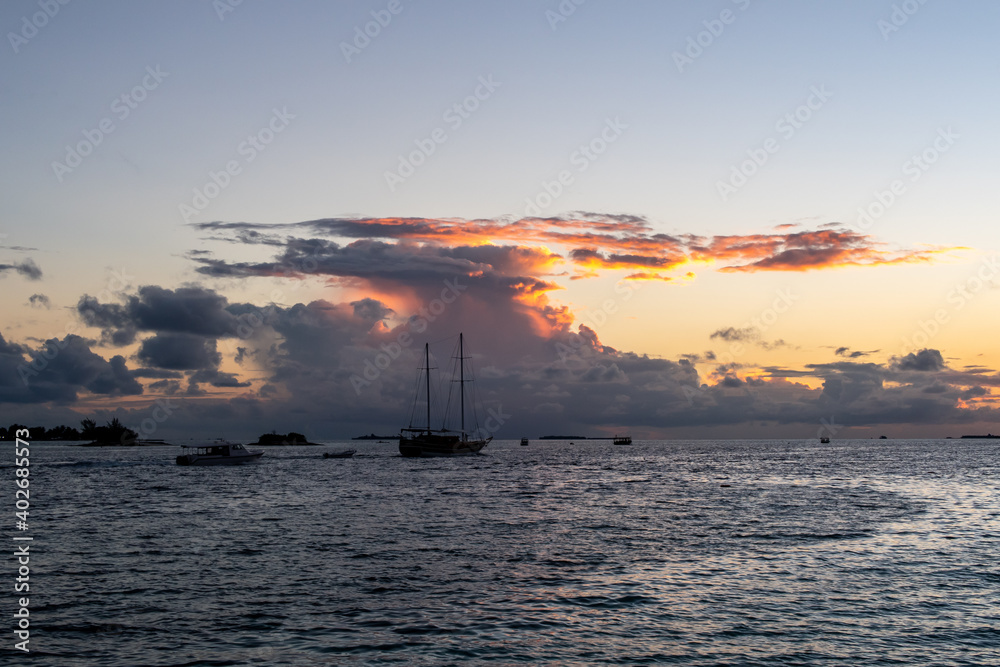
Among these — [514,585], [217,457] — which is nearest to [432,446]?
[217,457]

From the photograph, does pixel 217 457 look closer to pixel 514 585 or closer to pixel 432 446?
pixel 432 446

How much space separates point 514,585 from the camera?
103 ft

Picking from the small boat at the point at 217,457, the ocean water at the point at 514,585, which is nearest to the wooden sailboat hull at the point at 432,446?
the small boat at the point at 217,457

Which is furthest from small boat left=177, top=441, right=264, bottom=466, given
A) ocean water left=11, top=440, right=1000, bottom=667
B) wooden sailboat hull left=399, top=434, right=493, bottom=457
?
ocean water left=11, top=440, right=1000, bottom=667

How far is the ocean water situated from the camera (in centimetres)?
2234

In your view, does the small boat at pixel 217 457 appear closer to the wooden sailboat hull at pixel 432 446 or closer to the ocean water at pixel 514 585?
the wooden sailboat hull at pixel 432 446

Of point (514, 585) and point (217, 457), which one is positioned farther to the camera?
point (217, 457)

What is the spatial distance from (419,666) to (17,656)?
1208 centimetres

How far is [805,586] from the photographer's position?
30906mm

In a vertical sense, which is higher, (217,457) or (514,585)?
(514,585)

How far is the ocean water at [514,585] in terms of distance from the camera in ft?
73.3

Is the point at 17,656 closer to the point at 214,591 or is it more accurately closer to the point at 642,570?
the point at 214,591

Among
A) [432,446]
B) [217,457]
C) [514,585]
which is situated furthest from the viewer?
[432,446]

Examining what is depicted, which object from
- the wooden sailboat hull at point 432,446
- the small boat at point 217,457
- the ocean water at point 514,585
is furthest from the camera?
the wooden sailboat hull at point 432,446
